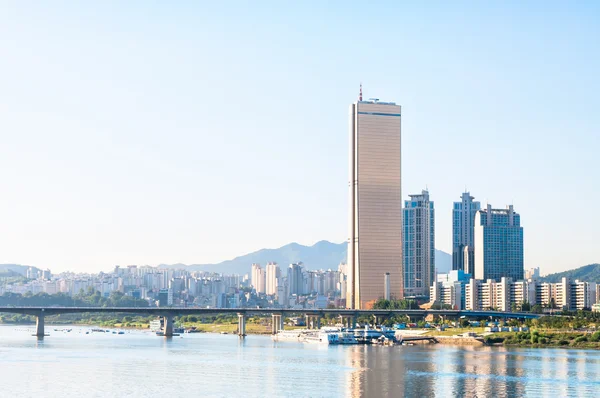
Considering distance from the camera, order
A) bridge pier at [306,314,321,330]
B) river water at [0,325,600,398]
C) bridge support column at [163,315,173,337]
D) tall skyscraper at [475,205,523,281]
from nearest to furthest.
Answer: river water at [0,325,600,398], bridge support column at [163,315,173,337], bridge pier at [306,314,321,330], tall skyscraper at [475,205,523,281]

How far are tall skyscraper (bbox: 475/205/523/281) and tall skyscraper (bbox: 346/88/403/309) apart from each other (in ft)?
59.5

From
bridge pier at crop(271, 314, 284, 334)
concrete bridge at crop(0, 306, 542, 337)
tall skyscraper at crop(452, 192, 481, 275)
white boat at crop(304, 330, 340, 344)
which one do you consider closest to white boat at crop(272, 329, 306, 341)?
white boat at crop(304, 330, 340, 344)

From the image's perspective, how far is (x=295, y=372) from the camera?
49.0 metres

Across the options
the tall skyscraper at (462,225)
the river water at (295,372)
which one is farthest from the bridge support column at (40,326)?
the tall skyscraper at (462,225)

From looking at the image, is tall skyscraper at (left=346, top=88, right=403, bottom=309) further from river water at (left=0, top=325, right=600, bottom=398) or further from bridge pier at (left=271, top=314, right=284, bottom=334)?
river water at (left=0, top=325, right=600, bottom=398)

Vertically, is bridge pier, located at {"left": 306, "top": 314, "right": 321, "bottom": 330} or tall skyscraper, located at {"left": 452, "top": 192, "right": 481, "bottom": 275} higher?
tall skyscraper, located at {"left": 452, "top": 192, "right": 481, "bottom": 275}

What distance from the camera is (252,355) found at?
6306 centimetres

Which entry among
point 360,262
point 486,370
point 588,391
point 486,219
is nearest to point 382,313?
point 360,262

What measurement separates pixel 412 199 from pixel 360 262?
23.3 metres

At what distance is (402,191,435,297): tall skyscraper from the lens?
498ft

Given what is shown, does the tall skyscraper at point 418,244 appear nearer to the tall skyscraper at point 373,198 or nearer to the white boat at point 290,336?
the tall skyscraper at point 373,198

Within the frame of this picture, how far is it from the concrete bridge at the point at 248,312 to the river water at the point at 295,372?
2257 cm

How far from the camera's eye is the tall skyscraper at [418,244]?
152 meters

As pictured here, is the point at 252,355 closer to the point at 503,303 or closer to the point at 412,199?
the point at 503,303
